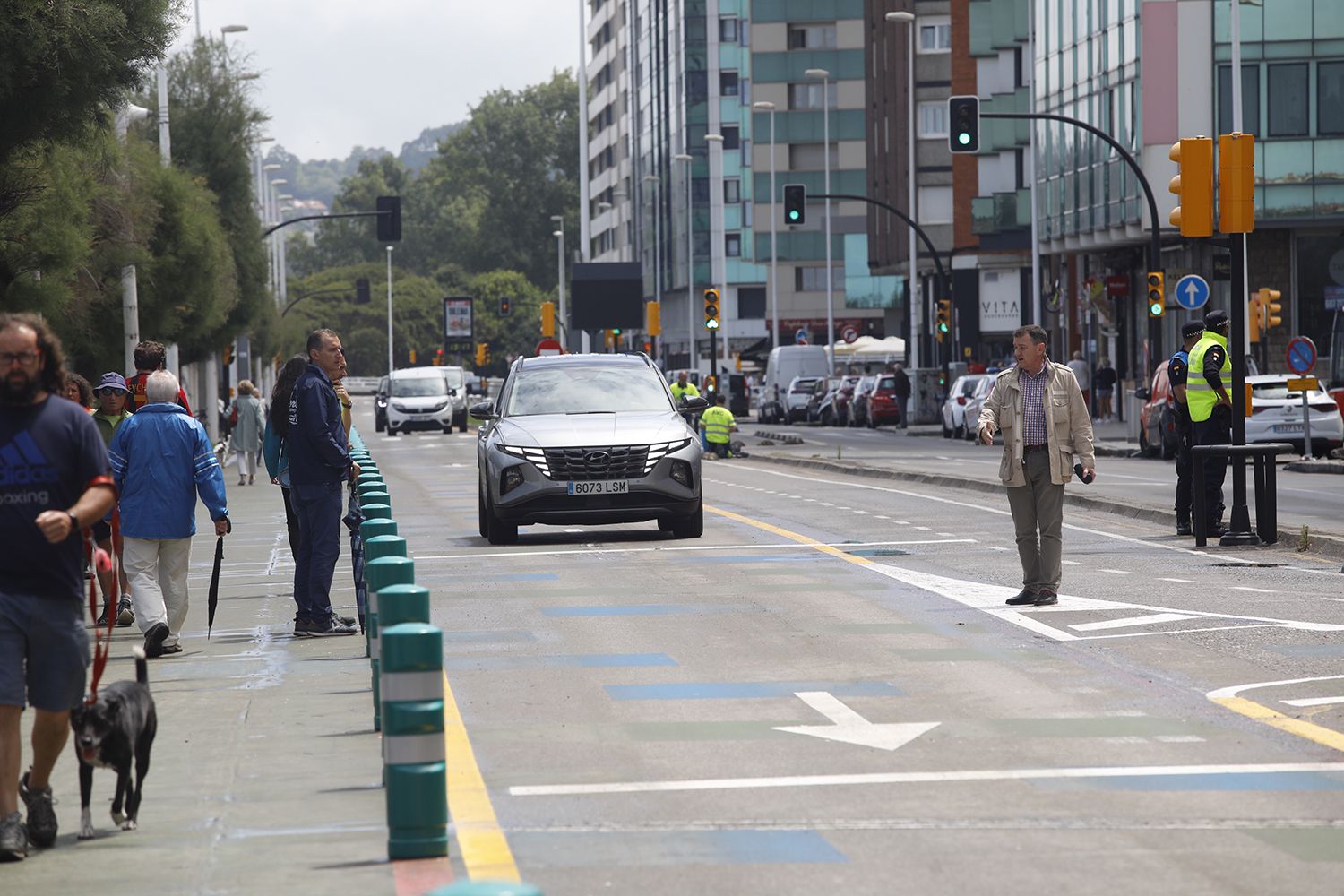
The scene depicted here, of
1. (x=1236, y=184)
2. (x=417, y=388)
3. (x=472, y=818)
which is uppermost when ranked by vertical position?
(x=1236, y=184)

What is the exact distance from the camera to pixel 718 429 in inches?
1718

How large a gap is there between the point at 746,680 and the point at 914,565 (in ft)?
22.0

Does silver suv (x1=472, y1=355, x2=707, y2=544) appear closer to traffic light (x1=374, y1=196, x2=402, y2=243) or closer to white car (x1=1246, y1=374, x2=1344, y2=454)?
white car (x1=1246, y1=374, x2=1344, y2=454)

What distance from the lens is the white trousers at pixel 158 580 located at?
13.0m

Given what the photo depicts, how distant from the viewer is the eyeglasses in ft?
24.0

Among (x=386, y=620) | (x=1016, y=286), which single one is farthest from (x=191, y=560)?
(x=1016, y=286)

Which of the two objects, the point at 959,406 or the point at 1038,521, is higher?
the point at 1038,521

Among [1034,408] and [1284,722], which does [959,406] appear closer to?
[1034,408]

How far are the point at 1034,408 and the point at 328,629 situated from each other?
15.7ft

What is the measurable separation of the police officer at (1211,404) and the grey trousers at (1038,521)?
5.12 meters

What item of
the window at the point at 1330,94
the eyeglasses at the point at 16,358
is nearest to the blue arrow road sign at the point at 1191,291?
the window at the point at 1330,94

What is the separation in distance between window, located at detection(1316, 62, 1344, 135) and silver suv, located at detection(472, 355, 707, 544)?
32739 millimetres

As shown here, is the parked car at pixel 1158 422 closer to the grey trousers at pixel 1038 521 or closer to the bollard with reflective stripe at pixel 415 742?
the grey trousers at pixel 1038 521

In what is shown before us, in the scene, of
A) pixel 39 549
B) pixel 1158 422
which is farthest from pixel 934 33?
pixel 39 549
